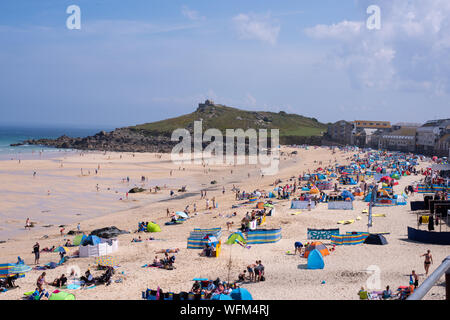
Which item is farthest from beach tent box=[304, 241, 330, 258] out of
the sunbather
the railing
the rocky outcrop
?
the rocky outcrop

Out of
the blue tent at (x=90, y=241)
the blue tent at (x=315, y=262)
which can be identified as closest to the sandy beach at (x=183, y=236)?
the blue tent at (x=315, y=262)

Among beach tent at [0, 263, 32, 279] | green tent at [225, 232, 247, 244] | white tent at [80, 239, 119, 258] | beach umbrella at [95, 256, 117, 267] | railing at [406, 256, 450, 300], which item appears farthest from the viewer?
green tent at [225, 232, 247, 244]

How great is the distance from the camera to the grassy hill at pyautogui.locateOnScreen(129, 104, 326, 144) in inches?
5101

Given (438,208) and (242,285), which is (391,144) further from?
(242,285)

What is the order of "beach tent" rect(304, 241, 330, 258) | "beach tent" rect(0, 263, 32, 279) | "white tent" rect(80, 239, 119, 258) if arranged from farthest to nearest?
1. "white tent" rect(80, 239, 119, 258)
2. "beach tent" rect(304, 241, 330, 258)
3. "beach tent" rect(0, 263, 32, 279)

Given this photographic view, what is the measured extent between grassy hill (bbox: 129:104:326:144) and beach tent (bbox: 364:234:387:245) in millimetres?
100592

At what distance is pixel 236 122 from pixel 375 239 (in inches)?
4991

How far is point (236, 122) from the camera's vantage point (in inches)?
5576

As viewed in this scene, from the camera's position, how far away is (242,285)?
12289 millimetres

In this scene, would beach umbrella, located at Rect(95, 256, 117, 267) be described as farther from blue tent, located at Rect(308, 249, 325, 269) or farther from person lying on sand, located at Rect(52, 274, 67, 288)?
blue tent, located at Rect(308, 249, 325, 269)

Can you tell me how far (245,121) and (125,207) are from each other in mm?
117171

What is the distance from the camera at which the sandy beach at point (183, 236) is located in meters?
12.2

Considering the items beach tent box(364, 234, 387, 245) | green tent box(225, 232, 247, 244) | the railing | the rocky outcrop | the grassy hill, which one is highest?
the grassy hill

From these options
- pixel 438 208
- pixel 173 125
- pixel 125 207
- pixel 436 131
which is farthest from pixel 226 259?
pixel 173 125
